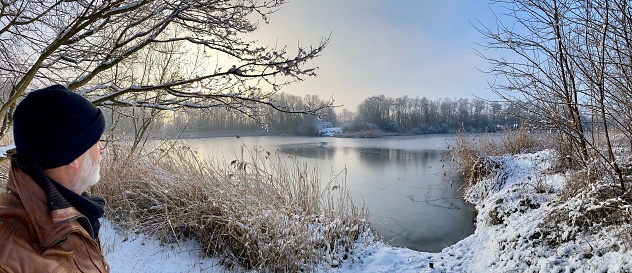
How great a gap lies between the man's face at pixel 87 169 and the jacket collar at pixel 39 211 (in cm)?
16

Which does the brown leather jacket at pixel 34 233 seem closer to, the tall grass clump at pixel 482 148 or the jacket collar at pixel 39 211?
the jacket collar at pixel 39 211

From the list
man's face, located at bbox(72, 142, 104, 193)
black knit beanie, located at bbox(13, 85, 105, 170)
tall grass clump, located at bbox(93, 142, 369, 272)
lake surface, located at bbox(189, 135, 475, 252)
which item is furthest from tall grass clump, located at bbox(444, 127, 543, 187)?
black knit beanie, located at bbox(13, 85, 105, 170)

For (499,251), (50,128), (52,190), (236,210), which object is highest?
(50,128)

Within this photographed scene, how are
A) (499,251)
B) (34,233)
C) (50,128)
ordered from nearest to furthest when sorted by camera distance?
(34,233)
(50,128)
(499,251)

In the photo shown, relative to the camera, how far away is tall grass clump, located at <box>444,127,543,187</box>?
9.99m

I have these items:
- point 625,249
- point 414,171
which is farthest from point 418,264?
point 414,171

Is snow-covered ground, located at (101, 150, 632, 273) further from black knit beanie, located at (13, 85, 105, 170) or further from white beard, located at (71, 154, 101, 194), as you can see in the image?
black knit beanie, located at (13, 85, 105, 170)

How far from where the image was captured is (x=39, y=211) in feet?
3.07

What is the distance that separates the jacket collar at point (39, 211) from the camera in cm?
→ 92

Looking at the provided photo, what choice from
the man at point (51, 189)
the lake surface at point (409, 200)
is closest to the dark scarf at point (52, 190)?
the man at point (51, 189)

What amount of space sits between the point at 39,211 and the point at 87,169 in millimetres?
240

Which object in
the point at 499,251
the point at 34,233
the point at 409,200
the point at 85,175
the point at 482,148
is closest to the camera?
the point at 34,233

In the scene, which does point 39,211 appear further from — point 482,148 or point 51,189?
point 482,148

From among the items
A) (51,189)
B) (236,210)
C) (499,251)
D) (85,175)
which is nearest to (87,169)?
(85,175)
